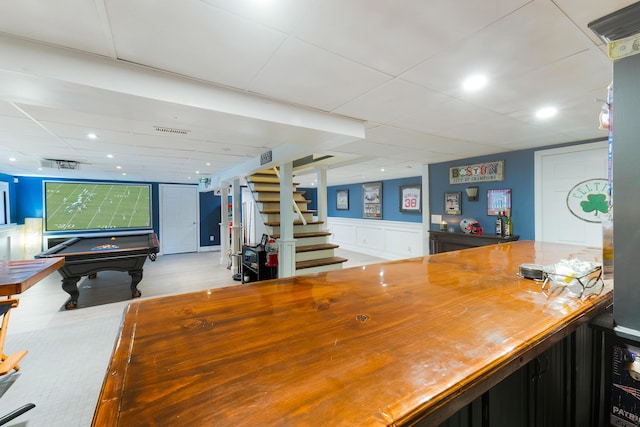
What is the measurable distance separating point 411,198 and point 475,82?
5179 millimetres

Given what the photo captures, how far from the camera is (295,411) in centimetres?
47

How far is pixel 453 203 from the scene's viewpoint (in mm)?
4758

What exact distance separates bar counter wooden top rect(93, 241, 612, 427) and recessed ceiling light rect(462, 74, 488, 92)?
1.27m

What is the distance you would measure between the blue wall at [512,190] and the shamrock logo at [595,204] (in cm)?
54

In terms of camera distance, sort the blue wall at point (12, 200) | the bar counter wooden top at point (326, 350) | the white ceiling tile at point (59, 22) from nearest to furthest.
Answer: the bar counter wooden top at point (326, 350)
the white ceiling tile at point (59, 22)
the blue wall at point (12, 200)

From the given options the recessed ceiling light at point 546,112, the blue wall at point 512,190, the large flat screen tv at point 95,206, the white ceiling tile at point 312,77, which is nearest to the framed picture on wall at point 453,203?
the blue wall at point 512,190

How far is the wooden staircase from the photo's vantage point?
416 centimetres

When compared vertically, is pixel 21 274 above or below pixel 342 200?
below

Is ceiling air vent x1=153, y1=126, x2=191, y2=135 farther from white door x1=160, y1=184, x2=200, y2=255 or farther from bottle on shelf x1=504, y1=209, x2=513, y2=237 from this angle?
white door x1=160, y1=184, x2=200, y2=255

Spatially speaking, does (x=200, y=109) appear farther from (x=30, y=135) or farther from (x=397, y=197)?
(x=397, y=197)

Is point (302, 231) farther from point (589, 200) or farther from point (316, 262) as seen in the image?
point (589, 200)

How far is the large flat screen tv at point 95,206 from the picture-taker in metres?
6.92

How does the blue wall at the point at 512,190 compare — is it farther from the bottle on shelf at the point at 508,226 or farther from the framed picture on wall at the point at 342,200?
the framed picture on wall at the point at 342,200

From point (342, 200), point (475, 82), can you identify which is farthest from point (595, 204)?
point (342, 200)
